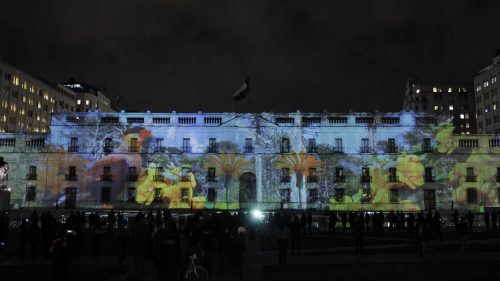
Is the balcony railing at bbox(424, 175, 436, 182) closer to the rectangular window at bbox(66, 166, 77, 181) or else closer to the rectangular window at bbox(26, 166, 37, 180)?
the rectangular window at bbox(66, 166, 77, 181)

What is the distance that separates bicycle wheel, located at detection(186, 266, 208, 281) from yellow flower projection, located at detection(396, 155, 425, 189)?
4770 cm

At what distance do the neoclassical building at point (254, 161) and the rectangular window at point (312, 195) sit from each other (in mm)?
192

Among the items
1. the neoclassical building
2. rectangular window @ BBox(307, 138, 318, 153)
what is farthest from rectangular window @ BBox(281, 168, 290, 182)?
rectangular window @ BBox(307, 138, 318, 153)

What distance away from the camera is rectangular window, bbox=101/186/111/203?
57.0 metres

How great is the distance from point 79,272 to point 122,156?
4240 centimetres

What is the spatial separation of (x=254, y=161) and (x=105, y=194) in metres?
16.9

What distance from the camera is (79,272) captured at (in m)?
16.6

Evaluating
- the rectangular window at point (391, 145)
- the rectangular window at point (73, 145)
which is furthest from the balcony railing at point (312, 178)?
the rectangular window at point (73, 145)

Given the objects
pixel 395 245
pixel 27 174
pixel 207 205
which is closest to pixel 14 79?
pixel 27 174

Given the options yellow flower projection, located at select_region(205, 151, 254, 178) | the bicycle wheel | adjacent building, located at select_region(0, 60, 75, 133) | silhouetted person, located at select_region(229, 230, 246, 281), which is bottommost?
the bicycle wheel

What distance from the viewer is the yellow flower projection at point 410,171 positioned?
57.5 m

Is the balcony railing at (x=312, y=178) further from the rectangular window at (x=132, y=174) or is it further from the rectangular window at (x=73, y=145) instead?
the rectangular window at (x=73, y=145)

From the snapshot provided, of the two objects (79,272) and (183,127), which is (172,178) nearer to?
(183,127)

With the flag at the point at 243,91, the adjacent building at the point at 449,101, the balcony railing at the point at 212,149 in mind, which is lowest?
the balcony railing at the point at 212,149
